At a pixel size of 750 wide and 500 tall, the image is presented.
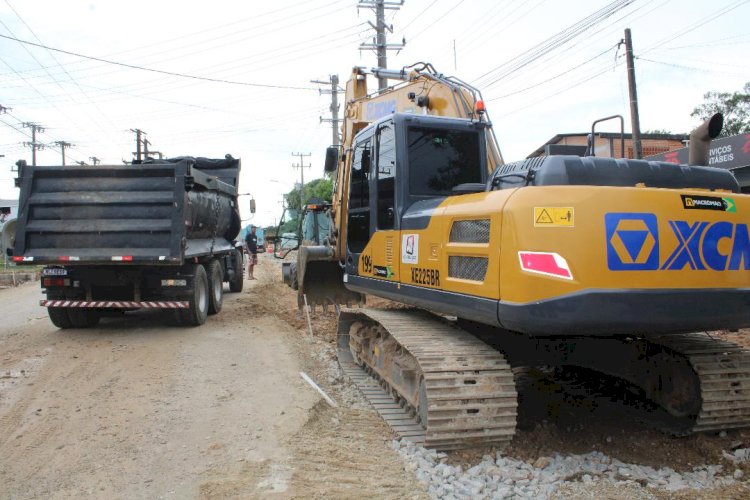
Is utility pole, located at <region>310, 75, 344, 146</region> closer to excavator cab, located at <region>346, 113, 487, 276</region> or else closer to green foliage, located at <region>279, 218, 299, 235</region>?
green foliage, located at <region>279, 218, 299, 235</region>

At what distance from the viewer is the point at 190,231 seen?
30.5ft

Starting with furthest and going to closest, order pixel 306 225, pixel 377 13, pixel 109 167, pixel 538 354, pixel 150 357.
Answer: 1. pixel 377 13
2. pixel 306 225
3. pixel 109 167
4. pixel 150 357
5. pixel 538 354

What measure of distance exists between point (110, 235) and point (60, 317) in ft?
5.62

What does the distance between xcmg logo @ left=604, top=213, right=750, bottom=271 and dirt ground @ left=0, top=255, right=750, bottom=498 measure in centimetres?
136

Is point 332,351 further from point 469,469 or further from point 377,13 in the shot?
point 377,13

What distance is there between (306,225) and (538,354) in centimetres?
570

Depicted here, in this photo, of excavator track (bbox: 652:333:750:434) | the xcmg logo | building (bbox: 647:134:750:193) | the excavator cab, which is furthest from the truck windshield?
building (bbox: 647:134:750:193)

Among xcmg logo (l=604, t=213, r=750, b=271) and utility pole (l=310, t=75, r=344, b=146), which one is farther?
utility pole (l=310, t=75, r=344, b=146)

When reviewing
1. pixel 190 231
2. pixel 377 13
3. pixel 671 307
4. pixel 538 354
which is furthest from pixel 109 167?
pixel 377 13

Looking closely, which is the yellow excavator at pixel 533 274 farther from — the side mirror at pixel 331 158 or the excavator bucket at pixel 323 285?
the excavator bucket at pixel 323 285

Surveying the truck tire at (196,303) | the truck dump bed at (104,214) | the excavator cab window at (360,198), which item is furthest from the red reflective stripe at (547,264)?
the truck tire at (196,303)

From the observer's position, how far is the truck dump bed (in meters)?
8.57

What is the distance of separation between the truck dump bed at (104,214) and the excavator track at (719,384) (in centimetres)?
653

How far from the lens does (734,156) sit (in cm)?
1745
